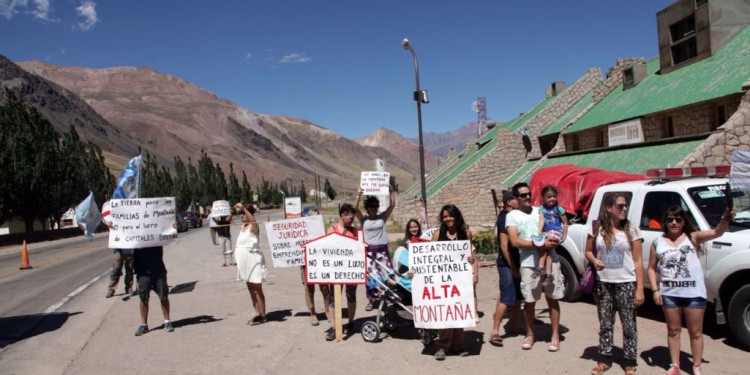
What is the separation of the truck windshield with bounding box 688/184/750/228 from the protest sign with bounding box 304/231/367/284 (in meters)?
4.20

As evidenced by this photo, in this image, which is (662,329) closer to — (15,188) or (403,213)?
(403,213)

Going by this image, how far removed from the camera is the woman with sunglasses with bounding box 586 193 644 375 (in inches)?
204

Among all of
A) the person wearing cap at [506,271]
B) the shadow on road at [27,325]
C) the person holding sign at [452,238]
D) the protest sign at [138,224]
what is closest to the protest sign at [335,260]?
the person holding sign at [452,238]

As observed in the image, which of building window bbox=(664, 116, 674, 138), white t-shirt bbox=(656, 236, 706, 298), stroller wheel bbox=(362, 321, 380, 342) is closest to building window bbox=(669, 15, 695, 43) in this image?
building window bbox=(664, 116, 674, 138)

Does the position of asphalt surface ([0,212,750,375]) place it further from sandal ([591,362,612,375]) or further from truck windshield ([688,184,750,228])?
truck windshield ([688,184,750,228])

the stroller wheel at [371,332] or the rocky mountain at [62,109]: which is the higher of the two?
the rocky mountain at [62,109]

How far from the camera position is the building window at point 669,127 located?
16797 millimetres

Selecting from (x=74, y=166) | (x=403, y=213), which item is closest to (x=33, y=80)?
(x=74, y=166)

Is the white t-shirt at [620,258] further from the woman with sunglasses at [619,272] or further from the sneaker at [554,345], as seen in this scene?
the sneaker at [554,345]

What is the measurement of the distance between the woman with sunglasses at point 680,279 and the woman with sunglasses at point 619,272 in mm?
192

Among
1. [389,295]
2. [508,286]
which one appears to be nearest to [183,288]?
[389,295]

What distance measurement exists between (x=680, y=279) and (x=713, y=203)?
6.83 feet

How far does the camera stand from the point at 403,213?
2952 cm

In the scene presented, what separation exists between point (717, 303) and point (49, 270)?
18.8 m
